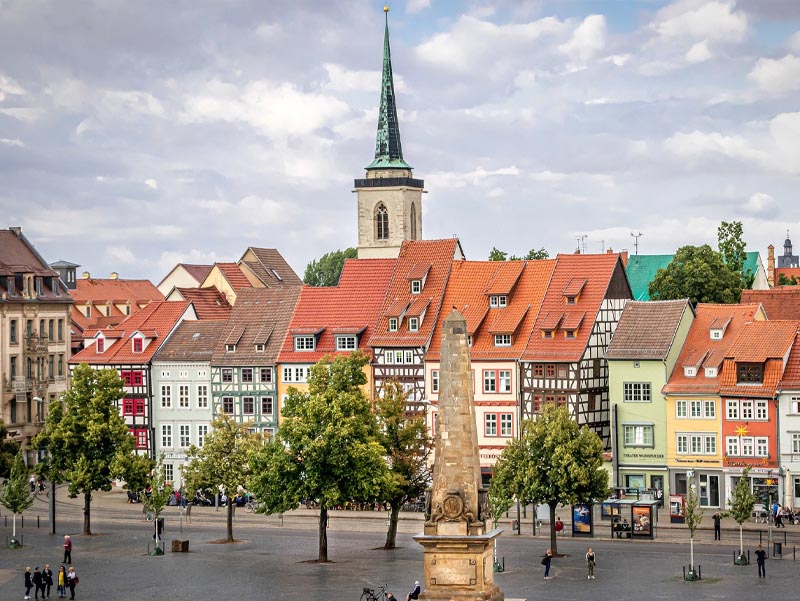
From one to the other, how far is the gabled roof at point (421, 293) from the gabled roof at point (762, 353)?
1979cm

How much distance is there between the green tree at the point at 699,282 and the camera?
12850 centimetres

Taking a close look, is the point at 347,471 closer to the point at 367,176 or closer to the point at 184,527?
the point at 184,527

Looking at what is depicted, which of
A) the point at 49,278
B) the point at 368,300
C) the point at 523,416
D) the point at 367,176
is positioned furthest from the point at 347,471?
the point at 367,176

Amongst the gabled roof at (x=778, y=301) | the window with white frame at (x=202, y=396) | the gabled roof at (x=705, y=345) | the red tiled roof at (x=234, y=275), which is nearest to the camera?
the gabled roof at (x=705, y=345)

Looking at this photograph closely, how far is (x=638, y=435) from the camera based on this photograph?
105 m

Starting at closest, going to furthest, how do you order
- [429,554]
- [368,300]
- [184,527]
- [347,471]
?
1. [429,554]
2. [347,471]
3. [184,527]
4. [368,300]

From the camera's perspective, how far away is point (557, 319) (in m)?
109

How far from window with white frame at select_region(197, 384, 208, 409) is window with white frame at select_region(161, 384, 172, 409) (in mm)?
2140

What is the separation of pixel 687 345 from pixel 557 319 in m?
8.04

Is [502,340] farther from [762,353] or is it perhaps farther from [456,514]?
[456,514]

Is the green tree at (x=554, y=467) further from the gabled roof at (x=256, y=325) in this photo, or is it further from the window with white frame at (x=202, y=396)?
the window with white frame at (x=202, y=396)

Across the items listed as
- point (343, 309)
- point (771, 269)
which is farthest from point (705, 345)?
point (771, 269)

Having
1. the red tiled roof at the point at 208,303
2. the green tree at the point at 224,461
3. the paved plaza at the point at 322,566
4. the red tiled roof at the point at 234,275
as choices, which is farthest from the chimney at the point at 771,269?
the green tree at the point at 224,461

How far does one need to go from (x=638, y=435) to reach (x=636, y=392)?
2.53 meters
